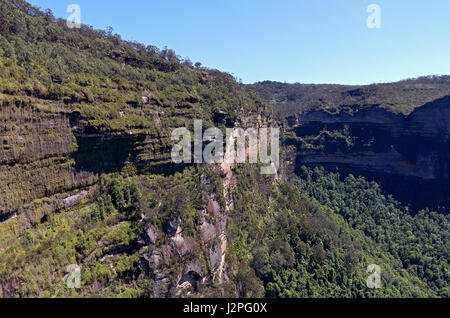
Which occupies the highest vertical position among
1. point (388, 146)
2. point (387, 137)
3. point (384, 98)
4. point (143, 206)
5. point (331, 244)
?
point (384, 98)

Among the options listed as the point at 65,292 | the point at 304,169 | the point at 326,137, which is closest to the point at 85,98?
the point at 65,292

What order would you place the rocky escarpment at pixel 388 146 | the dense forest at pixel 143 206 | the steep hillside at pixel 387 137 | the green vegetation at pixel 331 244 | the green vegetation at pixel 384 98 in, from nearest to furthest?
the dense forest at pixel 143 206
the green vegetation at pixel 331 244
the rocky escarpment at pixel 388 146
the steep hillside at pixel 387 137
the green vegetation at pixel 384 98

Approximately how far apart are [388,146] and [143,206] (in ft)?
234

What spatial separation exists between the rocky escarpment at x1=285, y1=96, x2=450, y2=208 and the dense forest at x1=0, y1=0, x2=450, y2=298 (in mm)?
11660

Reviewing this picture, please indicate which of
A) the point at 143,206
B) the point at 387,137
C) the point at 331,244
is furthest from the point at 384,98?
the point at 143,206

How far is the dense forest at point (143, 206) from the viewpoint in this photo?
20.7 meters

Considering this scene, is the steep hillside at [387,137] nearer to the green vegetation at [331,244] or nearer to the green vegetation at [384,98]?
the green vegetation at [384,98]

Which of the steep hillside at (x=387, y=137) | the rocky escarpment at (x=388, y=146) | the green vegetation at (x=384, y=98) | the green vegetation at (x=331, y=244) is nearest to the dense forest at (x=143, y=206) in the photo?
the green vegetation at (x=331, y=244)

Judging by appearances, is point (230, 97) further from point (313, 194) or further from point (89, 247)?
point (89, 247)

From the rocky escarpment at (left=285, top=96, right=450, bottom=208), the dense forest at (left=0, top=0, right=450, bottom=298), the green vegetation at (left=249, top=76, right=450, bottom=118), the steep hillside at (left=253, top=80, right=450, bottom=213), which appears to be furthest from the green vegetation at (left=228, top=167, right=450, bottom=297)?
the green vegetation at (left=249, top=76, right=450, bottom=118)

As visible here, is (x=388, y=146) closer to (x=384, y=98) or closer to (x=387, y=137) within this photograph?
(x=387, y=137)

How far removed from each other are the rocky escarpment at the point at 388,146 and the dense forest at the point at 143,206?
1166 centimetres

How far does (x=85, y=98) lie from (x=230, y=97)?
32255 millimetres

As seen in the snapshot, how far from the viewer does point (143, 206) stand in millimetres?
27281
